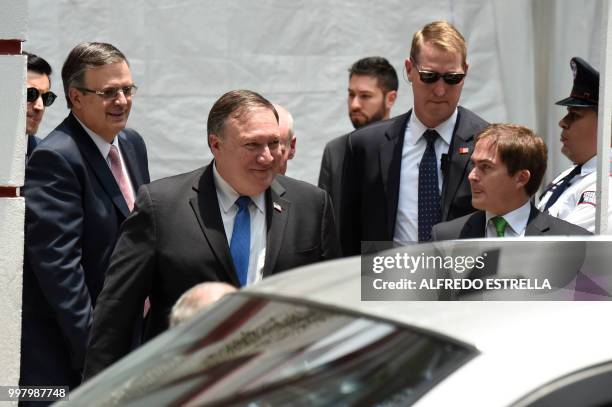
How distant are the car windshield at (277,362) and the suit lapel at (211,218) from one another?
125 centimetres

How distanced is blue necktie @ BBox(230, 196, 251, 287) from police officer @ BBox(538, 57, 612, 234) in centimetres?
138

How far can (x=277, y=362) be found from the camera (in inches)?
90.4

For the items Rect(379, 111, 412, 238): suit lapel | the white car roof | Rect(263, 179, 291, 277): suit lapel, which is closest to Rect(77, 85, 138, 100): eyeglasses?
Rect(263, 179, 291, 277): suit lapel

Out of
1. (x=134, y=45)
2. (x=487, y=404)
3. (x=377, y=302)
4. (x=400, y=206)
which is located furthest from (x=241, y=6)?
(x=487, y=404)

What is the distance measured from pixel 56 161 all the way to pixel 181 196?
0.71 metres

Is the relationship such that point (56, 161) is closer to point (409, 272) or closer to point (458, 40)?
point (458, 40)

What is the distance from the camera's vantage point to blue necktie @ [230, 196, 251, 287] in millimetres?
4066

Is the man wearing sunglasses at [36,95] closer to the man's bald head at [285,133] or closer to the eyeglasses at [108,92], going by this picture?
the eyeglasses at [108,92]

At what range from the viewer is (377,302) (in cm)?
240

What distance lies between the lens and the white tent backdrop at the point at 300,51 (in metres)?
6.39

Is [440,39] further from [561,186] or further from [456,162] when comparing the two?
[561,186]

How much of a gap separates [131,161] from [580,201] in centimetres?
187

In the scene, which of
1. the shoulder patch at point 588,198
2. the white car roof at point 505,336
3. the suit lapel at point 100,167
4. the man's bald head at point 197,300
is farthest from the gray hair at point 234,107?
the white car roof at point 505,336

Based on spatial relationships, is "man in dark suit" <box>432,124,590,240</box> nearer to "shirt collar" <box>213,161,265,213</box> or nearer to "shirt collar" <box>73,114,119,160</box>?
"shirt collar" <box>213,161,265,213</box>
